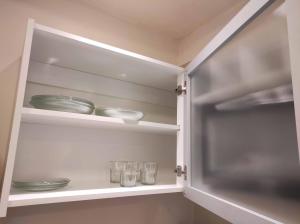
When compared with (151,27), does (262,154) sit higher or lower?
lower

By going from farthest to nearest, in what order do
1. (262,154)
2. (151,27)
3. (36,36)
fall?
(151,27) < (36,36) < (262,154)

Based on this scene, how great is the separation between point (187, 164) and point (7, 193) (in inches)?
27.7

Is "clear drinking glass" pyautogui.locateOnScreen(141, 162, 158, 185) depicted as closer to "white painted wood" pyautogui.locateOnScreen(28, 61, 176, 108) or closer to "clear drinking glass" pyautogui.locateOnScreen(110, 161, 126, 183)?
"clear drinking glass" pyautogui.locateOnScreen(110, 161, 126, 183)

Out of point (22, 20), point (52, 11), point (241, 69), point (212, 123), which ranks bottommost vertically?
point (212, 123)

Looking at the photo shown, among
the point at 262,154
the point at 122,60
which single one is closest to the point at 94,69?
the point at 122,60

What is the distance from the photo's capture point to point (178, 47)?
1575mm

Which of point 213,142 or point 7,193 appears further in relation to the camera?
point 213,142

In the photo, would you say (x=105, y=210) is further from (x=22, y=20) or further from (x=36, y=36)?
(x=22, y=20)

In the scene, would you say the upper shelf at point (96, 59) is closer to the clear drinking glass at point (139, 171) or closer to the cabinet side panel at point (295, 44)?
the clear drinking glass at point (139, 171)

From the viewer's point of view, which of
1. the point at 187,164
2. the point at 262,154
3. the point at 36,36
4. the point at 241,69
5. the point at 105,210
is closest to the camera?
the point at 262,154

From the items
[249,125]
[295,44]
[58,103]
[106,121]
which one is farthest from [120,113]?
[295,44]

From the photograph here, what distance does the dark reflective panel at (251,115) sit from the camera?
508 mm

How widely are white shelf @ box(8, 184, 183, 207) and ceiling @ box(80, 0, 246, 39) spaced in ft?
3.29

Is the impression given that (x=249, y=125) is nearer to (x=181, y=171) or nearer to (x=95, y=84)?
(x=181, y=171)
